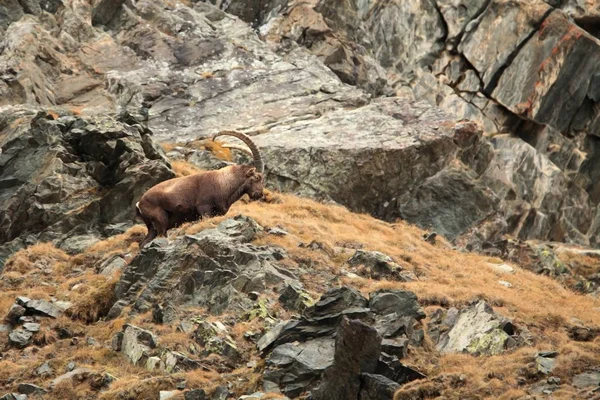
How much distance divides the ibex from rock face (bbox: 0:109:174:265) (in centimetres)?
459

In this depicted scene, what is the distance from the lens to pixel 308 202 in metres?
33.6

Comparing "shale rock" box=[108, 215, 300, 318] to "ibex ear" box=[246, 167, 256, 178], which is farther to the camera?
"ibex ear" box=[246, 167, 256, 178]

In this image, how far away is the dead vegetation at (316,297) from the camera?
16.4m

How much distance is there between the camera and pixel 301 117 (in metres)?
41.1

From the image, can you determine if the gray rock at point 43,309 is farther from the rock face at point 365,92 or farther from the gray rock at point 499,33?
the gray rock at point 499,33

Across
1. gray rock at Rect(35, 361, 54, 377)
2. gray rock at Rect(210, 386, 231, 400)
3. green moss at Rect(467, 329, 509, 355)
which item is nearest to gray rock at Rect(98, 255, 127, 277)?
gray rock at Rect(35, 361, 54, 377)

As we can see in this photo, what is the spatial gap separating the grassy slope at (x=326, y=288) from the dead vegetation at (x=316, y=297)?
3cm

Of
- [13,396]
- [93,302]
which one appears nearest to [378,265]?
[93,302]

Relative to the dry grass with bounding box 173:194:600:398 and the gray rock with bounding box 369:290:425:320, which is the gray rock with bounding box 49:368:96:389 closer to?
the dry grass with bounding box 173:194:600:398

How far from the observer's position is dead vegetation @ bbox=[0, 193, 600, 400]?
16391 mm

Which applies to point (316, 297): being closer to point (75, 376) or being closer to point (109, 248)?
point (75, 376)

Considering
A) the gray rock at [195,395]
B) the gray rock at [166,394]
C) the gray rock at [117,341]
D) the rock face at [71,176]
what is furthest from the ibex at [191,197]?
the gray rock at [195,395]

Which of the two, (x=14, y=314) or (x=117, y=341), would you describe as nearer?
(x=117, y=341)

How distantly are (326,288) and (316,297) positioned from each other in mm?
920
